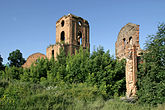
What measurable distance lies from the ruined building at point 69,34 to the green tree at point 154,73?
37.1ft

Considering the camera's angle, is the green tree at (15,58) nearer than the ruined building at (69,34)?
No

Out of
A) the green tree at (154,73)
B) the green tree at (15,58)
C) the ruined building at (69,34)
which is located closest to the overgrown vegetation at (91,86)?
the green tree at (154,73)

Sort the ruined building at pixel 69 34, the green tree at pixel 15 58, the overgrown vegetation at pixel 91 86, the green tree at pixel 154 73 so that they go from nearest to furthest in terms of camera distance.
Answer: the overgrown vegetation at pixel 91 86
the green tree at pixel 154 73
the ruined building at pixel 69 34
the green tree at pixel 15 58

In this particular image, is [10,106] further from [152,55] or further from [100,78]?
[152,55]

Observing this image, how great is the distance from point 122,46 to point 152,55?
674 cm

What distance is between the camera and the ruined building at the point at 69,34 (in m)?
19.1

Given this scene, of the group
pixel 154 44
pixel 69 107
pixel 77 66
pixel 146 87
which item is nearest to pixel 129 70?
pixel 146 87

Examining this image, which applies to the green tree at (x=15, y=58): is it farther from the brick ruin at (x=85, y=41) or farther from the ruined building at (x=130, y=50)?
the ruined building at (x=130, y=50)

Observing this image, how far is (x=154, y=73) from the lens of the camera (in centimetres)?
883

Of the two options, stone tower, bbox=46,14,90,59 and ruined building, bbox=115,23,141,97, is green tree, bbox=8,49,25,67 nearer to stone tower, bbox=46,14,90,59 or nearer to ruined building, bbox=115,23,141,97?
stone tower, bbox=46,14,90,59

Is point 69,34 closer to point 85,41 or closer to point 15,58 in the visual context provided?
point 85,41

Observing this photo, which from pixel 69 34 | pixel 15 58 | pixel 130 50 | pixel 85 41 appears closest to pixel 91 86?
pixel 130 50

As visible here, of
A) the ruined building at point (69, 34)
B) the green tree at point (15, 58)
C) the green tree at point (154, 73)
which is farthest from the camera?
the green tree at point (15, 58)

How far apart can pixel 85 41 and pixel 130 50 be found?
11553 mm
